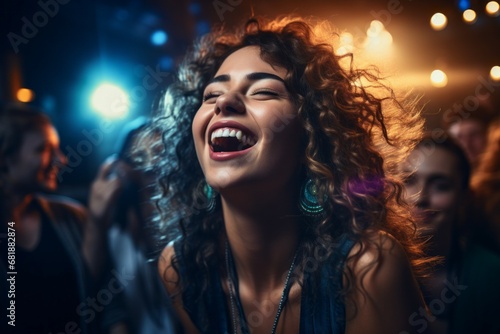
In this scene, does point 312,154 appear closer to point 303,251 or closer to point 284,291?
point 303,251

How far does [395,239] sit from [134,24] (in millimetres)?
2424

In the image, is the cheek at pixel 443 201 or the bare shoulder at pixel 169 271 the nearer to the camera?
the bare shoulder at pixel 169 271

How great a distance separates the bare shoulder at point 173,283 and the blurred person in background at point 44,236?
0.44m

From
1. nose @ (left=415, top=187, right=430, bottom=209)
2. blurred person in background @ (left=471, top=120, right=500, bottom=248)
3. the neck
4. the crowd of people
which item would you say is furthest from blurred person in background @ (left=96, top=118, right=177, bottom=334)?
blurred person in background @ (left=471, top=120, right=500, bottom=248)

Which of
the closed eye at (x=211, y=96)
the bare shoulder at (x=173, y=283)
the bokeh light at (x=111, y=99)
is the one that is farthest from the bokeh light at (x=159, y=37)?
the bare shoulder at (x=173, y=283)

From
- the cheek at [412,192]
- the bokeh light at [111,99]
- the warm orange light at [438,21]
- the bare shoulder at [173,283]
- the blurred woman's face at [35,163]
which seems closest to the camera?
the bare shoulder at [173,283]

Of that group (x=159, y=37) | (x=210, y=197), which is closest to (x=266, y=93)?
(x=210, y=197)

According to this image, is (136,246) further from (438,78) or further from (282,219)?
(438,78)

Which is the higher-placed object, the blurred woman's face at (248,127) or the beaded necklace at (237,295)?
the blurred woman's face at (248,127)

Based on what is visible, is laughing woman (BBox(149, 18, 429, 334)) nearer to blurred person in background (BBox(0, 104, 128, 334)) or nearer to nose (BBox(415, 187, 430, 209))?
nose (BBox(415, 187, 430, 209))

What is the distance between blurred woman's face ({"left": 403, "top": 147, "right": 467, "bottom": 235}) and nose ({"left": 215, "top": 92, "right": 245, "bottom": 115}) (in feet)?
3.16

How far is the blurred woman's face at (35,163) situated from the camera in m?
2.30

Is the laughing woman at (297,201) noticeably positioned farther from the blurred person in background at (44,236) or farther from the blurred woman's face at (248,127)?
the blurred person in background at (44,236)

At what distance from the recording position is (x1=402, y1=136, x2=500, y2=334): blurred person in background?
6.02 feet
